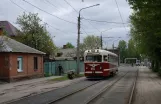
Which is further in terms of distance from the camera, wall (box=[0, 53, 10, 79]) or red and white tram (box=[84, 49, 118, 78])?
red and white tram (box=[84, 49, 118, 78])

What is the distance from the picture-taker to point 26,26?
2359 inches

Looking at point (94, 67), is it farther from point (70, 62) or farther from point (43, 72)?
point (70, 62)

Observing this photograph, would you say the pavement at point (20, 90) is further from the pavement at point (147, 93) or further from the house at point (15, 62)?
the pavement at point (147, 93)

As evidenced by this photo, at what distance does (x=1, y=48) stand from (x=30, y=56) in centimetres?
599

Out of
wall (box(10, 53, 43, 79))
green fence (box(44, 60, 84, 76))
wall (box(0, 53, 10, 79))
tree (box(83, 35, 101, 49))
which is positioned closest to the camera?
wall (box(0, 53, 10, 79))

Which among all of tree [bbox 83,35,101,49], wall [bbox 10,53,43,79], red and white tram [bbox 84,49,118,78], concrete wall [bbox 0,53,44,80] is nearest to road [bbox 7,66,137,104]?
concrete wall [bbox 0,53,44,80]

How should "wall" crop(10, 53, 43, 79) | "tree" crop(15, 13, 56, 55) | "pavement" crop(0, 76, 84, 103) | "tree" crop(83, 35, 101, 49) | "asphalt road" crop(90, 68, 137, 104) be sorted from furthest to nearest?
"tree" crop(83, 35, 101, 49) → "tree" crop(15, 13, 56, 55) → "wall" crop(10, 53, 43, 79) → "pavement" crop(0, 76, 84, 103) → "asphalt road" crop(90, 68, 137, 104)

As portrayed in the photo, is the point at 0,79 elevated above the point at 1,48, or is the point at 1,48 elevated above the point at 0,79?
the point at 1,48

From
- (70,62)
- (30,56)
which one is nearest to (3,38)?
(30,56)

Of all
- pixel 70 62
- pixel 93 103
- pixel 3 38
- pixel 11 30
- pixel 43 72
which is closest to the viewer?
pixel 93 103

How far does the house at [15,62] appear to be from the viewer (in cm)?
3341

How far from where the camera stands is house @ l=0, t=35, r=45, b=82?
1315 inches

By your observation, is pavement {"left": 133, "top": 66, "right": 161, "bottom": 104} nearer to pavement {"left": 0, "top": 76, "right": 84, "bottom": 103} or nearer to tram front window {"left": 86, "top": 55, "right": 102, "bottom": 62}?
pavement {"left": 0, "top": 76, "right": 84, "bottom": 103}

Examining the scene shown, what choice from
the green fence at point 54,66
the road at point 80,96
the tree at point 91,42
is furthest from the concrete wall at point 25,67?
the tree at point 91,42
